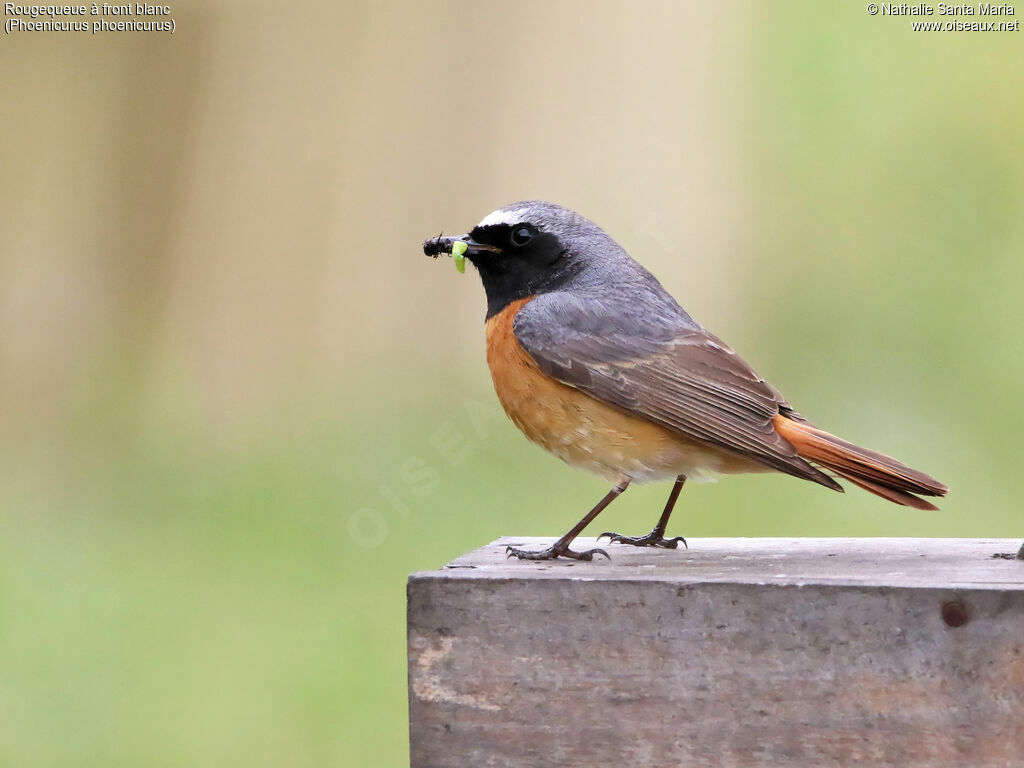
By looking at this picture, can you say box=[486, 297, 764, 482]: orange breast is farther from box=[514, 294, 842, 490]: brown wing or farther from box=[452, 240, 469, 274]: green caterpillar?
box=[452, 240, 469, 274]: green caterpillar

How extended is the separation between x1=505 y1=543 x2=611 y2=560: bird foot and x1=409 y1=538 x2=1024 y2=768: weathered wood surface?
0.41 meters

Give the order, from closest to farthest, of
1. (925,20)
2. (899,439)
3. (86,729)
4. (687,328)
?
(687,328) < (86,729) < (925,20) < (899,439)

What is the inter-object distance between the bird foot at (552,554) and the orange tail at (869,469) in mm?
693

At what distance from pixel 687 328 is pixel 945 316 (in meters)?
4.05

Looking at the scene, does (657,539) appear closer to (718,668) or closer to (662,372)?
(662,372)

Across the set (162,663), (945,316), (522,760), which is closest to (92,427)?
(162,663)

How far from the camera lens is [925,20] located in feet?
23.4

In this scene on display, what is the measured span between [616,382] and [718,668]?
1.33 m

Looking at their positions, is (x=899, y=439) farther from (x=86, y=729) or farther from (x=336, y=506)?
(x=86, y=729)

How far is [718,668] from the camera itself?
113 inches

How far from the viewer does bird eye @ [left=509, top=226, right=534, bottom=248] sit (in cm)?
439

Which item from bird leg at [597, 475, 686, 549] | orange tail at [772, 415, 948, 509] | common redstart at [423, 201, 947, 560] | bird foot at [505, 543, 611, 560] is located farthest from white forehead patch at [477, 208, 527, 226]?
bird foot at [505, 543, 611, 560]

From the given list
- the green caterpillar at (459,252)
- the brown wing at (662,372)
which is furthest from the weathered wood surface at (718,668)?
the green caterpillar at (459,252)

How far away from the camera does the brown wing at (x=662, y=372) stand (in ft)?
12.7
